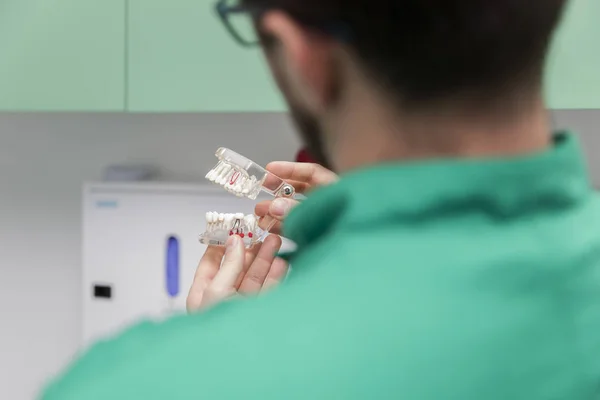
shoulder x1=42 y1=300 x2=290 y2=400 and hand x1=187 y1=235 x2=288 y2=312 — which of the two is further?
hand x1=187 y1=235 x2=288 y2=312

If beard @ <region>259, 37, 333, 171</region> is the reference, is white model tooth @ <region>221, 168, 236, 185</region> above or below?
below

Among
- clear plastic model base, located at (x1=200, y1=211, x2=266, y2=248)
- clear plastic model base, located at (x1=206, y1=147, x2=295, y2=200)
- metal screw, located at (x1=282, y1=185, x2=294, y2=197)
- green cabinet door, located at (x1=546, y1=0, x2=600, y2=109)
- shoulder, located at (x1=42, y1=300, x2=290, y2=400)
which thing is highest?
green cabinet door, located at (x1=546, y1=0, x2=600, y2=109)

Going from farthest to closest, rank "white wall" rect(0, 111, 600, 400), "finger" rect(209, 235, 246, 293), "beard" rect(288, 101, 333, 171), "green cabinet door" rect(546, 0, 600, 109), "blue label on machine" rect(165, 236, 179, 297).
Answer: "white wall" rect(0, 111, 600, 400)
"blue label on machine" rect(165, 236, 179, 297)
"green cabinet door" rect(546, 0, 600, 109)
"finger" rect(209, 235, 246, 293)
"beard" rect(288, 101, 333, 171)

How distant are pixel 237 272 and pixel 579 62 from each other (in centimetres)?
54

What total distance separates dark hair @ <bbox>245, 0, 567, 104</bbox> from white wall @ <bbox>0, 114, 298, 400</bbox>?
3.61 ft

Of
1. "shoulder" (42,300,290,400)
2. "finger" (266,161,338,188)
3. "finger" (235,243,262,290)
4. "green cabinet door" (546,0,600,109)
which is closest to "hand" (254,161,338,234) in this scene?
"finger" (266,161,338,188)

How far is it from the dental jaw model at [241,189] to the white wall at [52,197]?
56 cm

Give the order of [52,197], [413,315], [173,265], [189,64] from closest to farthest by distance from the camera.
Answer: [413,315]
[189,64]
[173,265]
[52,197]

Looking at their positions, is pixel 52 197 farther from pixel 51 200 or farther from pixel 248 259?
pixel 248 259

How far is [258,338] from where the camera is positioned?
0.36 m

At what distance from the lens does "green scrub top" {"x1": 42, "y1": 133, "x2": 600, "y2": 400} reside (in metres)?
0.35

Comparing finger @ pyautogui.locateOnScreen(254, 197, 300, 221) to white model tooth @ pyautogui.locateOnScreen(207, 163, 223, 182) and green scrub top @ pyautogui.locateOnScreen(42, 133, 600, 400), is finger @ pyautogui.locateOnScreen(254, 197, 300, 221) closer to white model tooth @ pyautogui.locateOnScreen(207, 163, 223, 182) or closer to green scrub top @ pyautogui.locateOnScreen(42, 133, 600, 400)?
white model tooth @ pyautogui.locateOnScreen(207, 163, 223, 182)

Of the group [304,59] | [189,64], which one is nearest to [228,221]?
[189,64]

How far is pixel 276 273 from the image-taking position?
76 cm
